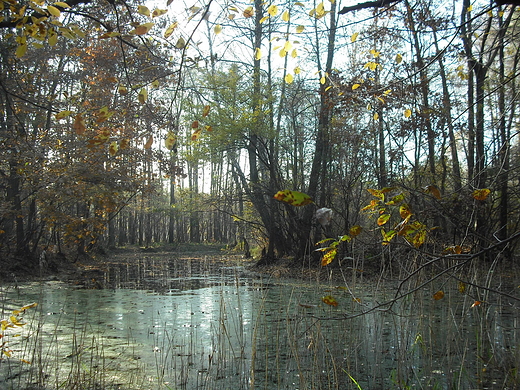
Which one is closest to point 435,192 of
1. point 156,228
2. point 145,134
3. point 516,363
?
point 145,134

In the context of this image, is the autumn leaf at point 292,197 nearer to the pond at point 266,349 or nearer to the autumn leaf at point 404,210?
the autumn leaf at point 404,210

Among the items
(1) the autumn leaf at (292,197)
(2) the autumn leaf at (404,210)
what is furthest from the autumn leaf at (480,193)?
(1) the autumn leaf at (292,197)

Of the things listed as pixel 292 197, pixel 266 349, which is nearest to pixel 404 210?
pixel 292 197

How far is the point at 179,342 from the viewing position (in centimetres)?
354

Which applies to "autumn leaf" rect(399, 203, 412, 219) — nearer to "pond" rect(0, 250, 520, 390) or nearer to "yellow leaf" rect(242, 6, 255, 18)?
"pond" rect(0, 250, 520, 390)

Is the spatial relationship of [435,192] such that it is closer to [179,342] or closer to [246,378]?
[246,378]

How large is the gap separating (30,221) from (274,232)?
16.9 ft

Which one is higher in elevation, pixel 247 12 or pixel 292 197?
pixel 247 12

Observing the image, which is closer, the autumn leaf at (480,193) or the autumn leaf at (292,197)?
the autumn leaf at (292,197)

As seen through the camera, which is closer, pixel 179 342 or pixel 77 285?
pixel 179 342

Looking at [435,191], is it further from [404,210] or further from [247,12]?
[247,12]

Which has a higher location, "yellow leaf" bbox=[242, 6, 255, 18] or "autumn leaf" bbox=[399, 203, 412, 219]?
"yellow leaf" bbox=[242, 6, 255, 18]

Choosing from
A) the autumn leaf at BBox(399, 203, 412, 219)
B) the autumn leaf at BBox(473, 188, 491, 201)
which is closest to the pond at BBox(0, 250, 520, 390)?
the autumn leaf at BBox(399, 203, 412, 219)

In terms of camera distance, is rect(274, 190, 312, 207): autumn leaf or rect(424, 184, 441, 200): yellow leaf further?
rect(424, 184, 441, 200): yellow leaf
